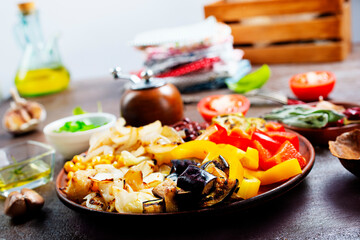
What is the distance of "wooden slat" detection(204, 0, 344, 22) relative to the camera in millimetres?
2004

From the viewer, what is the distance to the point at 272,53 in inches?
86.4

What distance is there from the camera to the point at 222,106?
1377 mm

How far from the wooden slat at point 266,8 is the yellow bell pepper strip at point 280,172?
140 cm

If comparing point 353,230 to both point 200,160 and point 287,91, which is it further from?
point 287,91

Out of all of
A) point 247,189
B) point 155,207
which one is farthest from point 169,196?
point 247,189

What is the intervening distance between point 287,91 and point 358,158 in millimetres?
877

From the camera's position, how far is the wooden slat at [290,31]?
2.00 meters

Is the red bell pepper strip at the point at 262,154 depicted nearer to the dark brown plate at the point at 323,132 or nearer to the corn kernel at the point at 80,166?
the dark brown plate at the point at 323,132

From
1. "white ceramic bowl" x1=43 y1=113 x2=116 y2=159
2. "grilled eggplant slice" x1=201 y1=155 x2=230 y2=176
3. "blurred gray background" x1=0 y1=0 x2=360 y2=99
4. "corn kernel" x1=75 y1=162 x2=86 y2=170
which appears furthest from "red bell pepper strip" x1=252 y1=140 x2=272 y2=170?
"blurred gray background" x1=0 y1=0 x2=360 y2=99

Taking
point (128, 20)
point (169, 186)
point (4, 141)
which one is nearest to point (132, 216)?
point (169, 186)

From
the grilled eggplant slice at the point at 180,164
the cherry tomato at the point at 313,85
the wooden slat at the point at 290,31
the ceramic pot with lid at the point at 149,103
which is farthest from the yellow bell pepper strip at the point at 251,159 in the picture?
the wooden slat at the point at 290,31

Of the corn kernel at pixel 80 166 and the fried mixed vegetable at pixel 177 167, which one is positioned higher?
the fried mixed vegetable at pixel 177 167

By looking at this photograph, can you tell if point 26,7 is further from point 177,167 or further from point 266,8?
point 177,167

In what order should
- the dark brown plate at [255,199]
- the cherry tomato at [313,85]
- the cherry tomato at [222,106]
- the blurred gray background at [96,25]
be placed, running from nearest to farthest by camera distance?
the dark brown plate at [255,199], the cherry tomato at [222,106], the cherry tomato at [313,85], the blurred gray background at [96,25]
